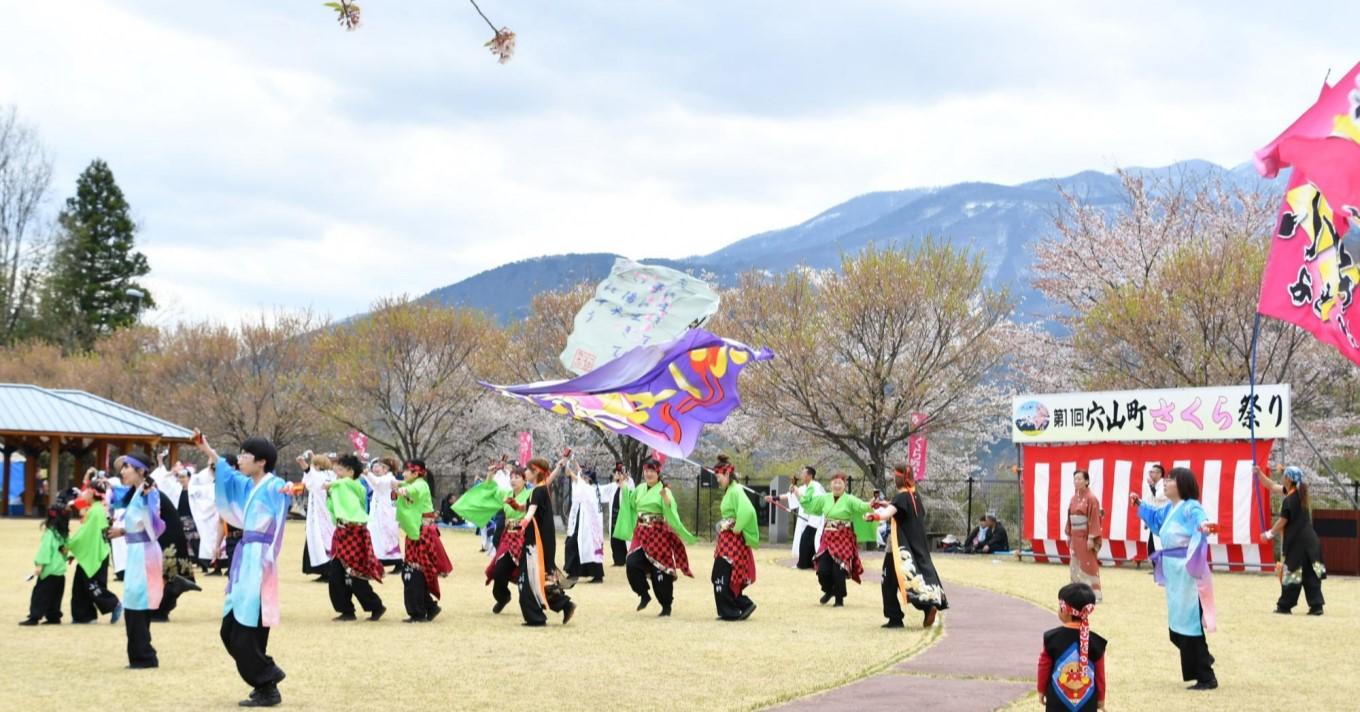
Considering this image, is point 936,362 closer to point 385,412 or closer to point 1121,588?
point 1121,588

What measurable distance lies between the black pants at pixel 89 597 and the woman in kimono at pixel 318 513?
3.50m

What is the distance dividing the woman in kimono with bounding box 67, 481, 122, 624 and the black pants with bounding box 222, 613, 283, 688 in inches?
199

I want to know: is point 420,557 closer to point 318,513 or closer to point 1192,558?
point 318,513

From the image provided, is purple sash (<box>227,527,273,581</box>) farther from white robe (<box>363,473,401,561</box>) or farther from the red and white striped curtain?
the red and white striped curtain

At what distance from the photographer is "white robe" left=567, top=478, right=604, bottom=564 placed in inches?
864

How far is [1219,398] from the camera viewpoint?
83.3ft

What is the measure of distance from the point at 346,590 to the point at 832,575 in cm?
605

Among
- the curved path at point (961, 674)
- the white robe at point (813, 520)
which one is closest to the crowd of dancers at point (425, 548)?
the curved path at point (961, 674)

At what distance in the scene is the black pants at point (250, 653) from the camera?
9.13 metres

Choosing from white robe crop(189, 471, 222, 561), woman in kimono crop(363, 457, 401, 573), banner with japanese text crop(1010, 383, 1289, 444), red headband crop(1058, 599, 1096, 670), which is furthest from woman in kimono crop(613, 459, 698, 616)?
banner with japanese text crop(1010, 383, 1289, 444)

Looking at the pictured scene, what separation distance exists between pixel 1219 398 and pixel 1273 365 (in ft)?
31.4

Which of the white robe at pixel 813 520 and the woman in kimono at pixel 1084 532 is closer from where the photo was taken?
the woman in kimono at pixel 1084 532

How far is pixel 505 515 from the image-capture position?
49.3 ft

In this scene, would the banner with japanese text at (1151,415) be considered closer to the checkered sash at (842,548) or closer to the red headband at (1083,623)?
the checkered sash at (842,548)
